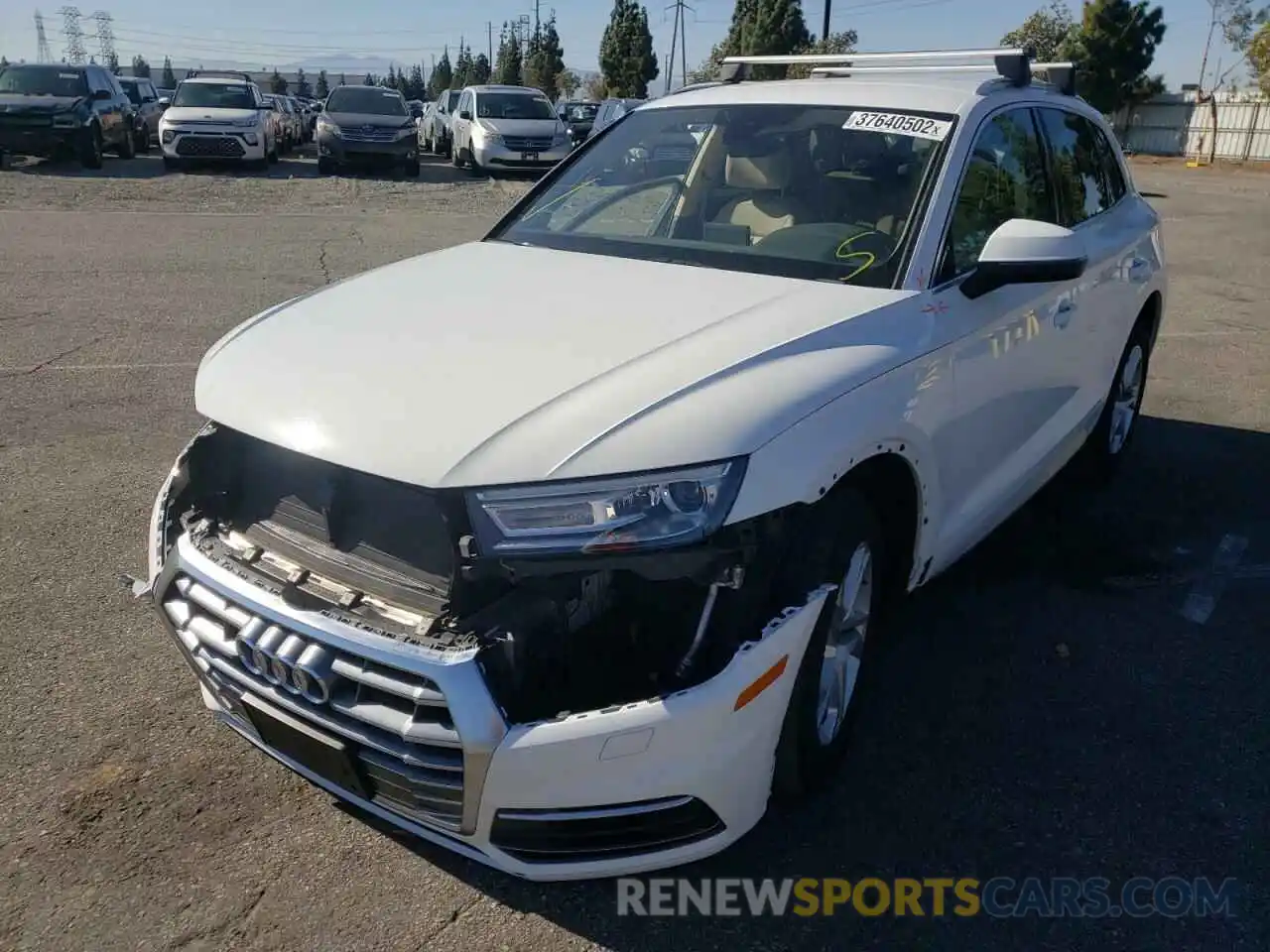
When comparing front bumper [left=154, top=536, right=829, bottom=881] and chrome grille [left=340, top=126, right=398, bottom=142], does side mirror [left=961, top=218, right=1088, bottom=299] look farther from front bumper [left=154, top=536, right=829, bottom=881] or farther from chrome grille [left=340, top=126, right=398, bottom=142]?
chrome grille [left=340, top=126, right=398, bottom=142]

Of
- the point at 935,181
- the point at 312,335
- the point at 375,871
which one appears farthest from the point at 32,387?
the point at 935,181

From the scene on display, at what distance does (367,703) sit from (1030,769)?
1910 millimetres

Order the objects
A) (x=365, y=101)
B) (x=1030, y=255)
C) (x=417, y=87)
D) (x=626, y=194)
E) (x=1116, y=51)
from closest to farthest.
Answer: (x=1030, y=255) < (x=626, y=194) < (x=365, y=101) < (x=1116, y=51) < (x=417, y=87)

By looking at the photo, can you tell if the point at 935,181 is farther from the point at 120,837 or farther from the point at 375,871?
the point at 120,837

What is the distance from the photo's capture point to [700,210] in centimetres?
381

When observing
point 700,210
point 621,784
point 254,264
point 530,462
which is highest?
point 700,210

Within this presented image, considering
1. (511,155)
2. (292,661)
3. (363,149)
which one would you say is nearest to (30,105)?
(363,149)

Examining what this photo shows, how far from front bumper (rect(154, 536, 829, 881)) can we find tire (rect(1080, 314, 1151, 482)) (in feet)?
10.6

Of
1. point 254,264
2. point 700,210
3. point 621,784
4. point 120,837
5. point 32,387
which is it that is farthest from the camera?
point 254,264

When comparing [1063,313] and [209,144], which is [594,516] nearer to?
[1063,313]

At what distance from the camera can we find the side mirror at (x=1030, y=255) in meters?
3.03

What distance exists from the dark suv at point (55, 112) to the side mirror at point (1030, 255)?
1981 centimetres

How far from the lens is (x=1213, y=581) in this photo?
434 cm

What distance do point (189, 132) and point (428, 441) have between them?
19.6m
